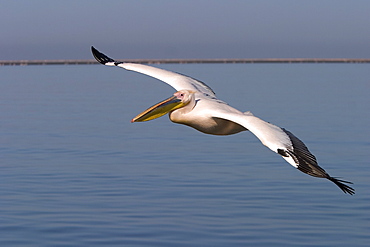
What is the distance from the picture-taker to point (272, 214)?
1631 cm

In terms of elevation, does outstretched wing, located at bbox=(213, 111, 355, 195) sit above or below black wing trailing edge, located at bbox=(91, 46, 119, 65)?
below

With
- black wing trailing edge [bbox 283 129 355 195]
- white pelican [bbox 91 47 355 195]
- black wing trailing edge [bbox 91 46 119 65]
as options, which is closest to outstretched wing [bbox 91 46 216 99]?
white pelican [bbox 91 47 355 195]

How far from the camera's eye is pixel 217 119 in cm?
1510

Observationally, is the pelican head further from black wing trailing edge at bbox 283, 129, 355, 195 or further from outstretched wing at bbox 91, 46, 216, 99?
black wing trailing edge at bbox 283, 129, 355, 195

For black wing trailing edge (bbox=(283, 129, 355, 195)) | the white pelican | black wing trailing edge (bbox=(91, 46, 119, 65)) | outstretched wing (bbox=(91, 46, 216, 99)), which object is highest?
black wing trailing edge (bbox=(91, 46, 119, 65))

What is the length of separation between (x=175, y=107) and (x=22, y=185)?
222 inches

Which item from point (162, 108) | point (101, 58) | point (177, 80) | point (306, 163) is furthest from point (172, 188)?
point (306, 163)

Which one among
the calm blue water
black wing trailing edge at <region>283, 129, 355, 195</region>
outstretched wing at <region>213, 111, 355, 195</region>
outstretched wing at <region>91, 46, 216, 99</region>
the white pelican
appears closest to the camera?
black wing trailing edge at <region>283, 129, 355, 195</region>

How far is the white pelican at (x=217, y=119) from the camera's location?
39.5ft

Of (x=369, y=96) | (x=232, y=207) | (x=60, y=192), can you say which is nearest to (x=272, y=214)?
(x=232, y=207)

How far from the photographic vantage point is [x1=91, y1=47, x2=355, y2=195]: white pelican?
1204 cm

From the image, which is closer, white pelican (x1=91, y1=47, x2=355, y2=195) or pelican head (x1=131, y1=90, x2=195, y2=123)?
white pelican (x1=91, y1=47, x2=355, y2=195)

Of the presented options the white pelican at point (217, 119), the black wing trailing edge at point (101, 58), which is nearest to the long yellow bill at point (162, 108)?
the white pelican at point (217, 119)

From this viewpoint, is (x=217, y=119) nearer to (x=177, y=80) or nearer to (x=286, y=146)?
(x=286, y=146)
